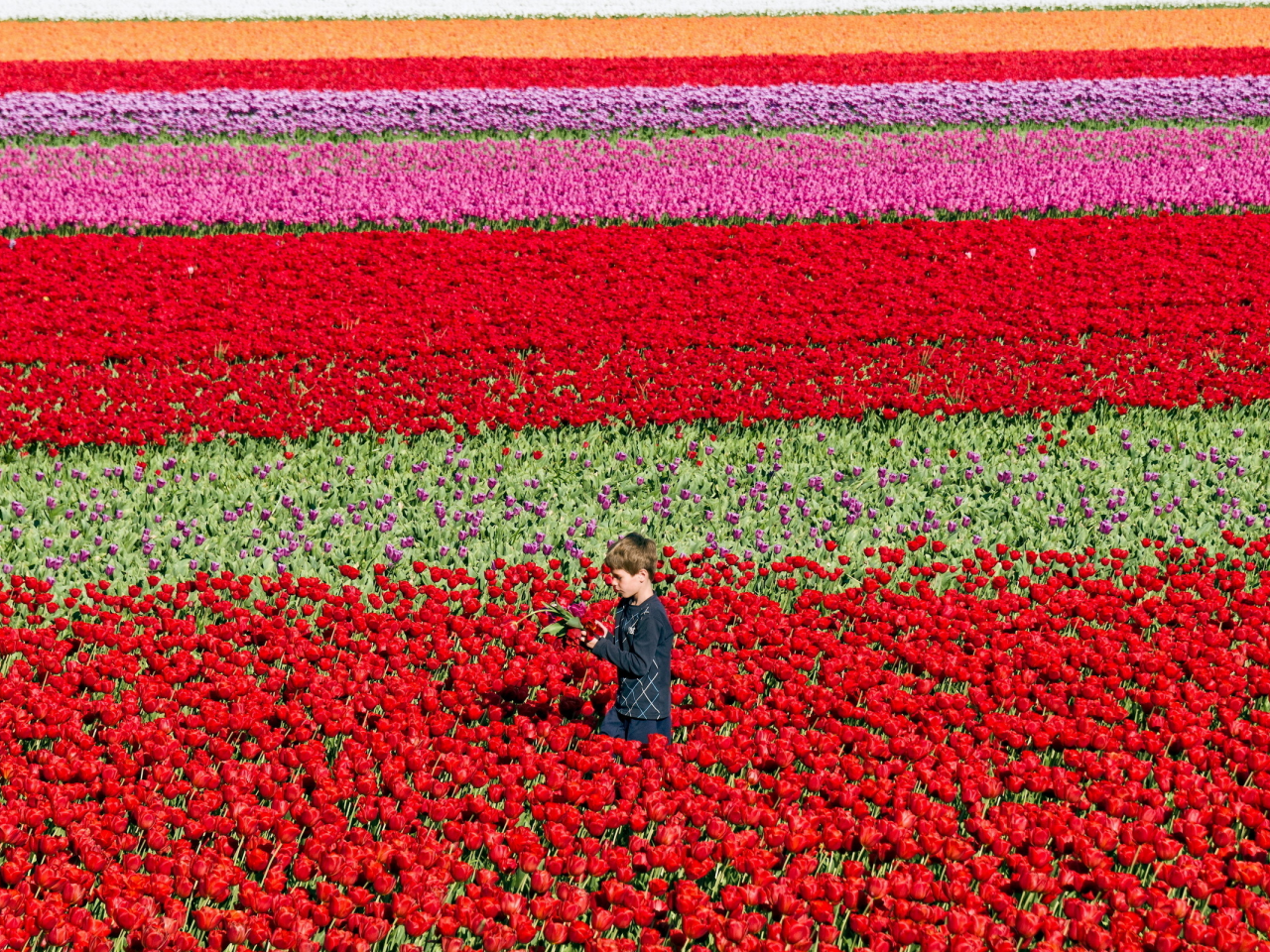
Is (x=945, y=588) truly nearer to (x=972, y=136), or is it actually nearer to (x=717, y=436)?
(x=717, y=436)

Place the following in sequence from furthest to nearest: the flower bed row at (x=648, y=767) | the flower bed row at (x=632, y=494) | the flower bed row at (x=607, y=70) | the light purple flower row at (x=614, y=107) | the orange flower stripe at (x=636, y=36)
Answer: the orange flower stripe at (x=636, y=36) < the flower bed row at (x=607, y=70) < the light purple flower row at (x=614, y=107) < the flower bed row at (x=632, y=494) < the flower bed row at (x=648, y=767)

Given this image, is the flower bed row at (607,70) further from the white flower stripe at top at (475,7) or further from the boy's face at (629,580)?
the boy's face at (629,580)

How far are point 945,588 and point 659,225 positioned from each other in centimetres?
921

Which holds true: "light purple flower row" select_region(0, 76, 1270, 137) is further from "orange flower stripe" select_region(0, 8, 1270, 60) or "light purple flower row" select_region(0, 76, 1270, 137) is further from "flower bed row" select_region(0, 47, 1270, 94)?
"orange flower stripe" select_region(0, 8, 1270, 60)

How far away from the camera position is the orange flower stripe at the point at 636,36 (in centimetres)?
2908

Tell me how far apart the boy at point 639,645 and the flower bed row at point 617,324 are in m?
4.15

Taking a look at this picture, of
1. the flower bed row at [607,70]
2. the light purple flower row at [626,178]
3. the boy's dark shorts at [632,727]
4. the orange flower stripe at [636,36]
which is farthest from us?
the orange flower stripe at [636,36]

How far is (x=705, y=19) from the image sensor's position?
113ft

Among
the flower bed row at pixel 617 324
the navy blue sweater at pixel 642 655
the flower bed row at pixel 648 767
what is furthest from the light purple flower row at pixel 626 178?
the navy blue sweater at pixel 642 655

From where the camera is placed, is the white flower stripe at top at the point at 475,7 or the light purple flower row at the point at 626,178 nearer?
the light purple flower row at the point at 626,178

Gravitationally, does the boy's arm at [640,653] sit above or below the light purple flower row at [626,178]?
below

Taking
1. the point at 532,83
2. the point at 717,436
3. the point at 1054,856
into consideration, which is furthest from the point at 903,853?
the point at 532,83

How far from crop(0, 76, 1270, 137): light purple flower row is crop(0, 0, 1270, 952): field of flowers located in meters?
2.26

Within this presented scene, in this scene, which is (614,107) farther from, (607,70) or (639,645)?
(639,645)
